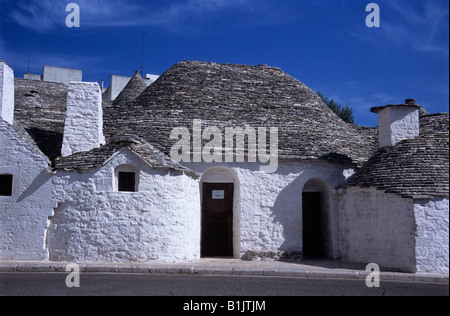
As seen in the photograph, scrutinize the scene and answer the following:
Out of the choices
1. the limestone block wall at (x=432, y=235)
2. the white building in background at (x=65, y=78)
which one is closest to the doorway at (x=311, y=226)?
the limestone block wall at (x=432, y=235)

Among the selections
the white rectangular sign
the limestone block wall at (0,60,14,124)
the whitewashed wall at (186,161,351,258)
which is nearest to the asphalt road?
the whitewashed wall at (186,161,351,258)

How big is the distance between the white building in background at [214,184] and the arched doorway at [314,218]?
0.04 meters

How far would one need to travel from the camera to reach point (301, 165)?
46.0 ft

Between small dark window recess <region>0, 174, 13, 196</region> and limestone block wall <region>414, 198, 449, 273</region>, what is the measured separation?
12.0 metres

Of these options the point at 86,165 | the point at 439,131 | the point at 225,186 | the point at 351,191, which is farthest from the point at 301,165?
the point at 86,165

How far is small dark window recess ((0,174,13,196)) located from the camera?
40.3 ft

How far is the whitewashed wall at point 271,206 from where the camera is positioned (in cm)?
1360

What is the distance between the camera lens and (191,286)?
8.89 meters

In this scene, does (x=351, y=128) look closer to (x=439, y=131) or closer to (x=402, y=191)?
(x=439, y=131)

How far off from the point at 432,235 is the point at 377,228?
171cm

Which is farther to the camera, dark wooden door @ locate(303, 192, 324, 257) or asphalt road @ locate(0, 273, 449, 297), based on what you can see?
dark wooden door @ locate(303, 192, 324, 257)

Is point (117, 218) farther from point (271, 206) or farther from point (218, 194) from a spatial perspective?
point (271, 206)

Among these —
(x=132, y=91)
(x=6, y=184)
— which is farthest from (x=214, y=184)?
(x=132, y=91)

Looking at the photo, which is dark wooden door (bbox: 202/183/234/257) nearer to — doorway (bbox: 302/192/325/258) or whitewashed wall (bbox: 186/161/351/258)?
whitewashed wall (bbox: 186/161/351/258)
